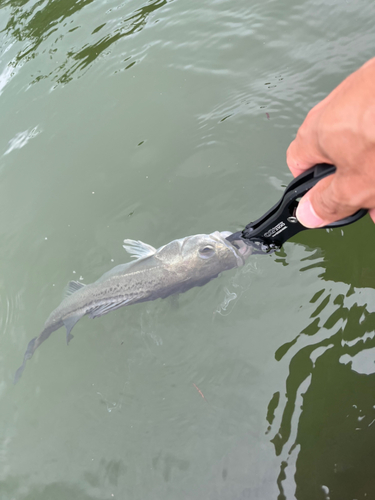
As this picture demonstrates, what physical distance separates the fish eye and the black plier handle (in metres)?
→ 0.23

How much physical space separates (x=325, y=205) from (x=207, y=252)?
2.07 meters

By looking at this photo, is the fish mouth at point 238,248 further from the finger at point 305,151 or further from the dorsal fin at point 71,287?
the dorsal fin at point 71,287

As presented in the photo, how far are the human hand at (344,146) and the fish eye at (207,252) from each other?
186 centimetres

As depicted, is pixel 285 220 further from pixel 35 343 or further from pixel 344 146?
pixel 35 343

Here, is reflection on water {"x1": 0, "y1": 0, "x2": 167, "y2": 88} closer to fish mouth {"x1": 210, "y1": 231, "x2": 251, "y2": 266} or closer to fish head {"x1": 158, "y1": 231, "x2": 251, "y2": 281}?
fish head {"x1": 158, "y1": 231, "x2": 251, "y2": 281}

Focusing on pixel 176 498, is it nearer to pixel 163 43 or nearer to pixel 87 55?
pixel 163 43

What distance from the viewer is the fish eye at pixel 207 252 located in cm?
381

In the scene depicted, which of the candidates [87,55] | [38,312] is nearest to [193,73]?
[87,55]

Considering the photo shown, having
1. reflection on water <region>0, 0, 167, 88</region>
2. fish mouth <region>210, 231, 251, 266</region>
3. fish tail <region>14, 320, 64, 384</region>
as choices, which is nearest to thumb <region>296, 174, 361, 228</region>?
Result: fish mouth <region>210, 231, 251, 266</region>

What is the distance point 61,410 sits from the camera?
4.65 meters

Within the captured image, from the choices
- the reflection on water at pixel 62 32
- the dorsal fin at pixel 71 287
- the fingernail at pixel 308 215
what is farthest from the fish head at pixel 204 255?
the reflection on water at pixel 62 32

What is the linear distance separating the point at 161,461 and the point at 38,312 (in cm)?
264

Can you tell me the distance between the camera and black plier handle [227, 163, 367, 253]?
2.15 metres

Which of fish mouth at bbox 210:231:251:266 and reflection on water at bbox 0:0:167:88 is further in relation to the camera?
reflection on water at bbox 0:0:167:88
